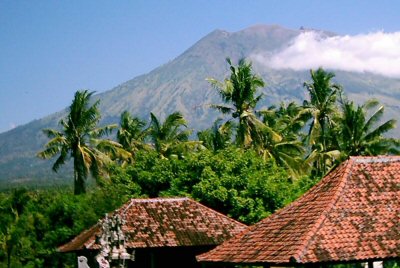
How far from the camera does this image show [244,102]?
36.1 meters

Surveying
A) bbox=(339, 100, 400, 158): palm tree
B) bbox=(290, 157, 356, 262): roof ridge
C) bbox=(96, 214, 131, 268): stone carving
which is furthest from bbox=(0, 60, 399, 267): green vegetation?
bbox=(96, 214, 131, 268): stone carving

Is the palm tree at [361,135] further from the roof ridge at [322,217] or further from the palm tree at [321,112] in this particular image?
the roof ridge at [322,217]

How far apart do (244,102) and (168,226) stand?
1076 centimetres

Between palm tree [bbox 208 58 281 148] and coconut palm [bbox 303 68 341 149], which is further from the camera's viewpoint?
coconut palm [bbox 303 68 341 149]

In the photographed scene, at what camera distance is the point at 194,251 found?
2700 centimetres

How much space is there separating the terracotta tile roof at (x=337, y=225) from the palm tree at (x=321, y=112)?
50.1ft

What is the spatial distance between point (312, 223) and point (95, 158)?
67.9ft

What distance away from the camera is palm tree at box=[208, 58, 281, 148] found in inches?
1409

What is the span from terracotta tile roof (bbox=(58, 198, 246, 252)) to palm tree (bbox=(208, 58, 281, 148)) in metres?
8.05

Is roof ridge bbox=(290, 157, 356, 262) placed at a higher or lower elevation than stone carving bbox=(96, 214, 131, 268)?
lower

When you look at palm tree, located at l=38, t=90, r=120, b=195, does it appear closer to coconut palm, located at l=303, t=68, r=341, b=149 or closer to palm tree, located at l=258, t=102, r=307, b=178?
palm tree, located at l=258, t=102, r=307, b=178

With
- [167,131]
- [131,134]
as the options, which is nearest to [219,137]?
[167,131]

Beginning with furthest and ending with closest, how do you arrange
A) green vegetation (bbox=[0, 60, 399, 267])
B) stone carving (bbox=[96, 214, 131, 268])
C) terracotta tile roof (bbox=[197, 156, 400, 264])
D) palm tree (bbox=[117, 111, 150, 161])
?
palm tree (bbox=[117, 111, 150, 161]) < green vegetation (bbox=[0, 60, 399, 267]) < terracotta tile roof (bbox=[197, 156, 400, 264]) < stone carving (bbox=[96, 214, 131, 268])

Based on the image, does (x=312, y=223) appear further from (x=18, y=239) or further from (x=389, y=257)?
(x=18, y=239)
